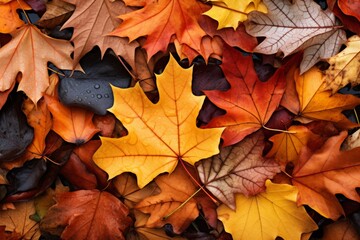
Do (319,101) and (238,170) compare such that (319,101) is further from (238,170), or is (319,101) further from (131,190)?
(131,190)

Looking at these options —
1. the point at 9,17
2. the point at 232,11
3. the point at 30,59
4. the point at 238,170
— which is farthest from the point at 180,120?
the point at 9,17

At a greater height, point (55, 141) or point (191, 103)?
point (191, 103)

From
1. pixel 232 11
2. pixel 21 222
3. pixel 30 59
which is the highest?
pixel 232 11

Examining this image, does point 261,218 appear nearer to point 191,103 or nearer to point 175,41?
point 191,103

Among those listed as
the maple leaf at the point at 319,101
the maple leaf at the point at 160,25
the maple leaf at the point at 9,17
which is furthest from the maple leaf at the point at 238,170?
the maple leaf at the point at 9,17

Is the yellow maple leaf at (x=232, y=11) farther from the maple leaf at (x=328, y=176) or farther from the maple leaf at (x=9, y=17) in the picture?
the maple leaf at (x=9, y=17)

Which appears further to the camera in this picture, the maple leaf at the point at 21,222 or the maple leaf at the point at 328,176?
the maple leaf at the point at 21,222

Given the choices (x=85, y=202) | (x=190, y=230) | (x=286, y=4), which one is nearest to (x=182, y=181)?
(x=190, y=230)

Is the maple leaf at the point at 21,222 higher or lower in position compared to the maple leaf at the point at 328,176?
lower
